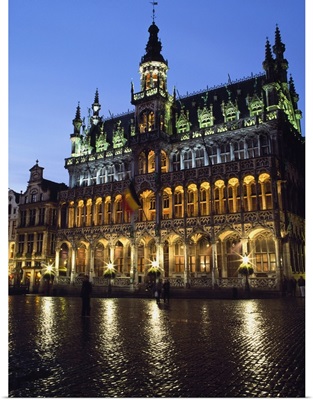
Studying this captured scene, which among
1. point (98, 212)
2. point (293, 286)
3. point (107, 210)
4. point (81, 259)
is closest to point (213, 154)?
point (107, 210)

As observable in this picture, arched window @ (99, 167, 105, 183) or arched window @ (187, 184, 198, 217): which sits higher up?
arched window @ (99, 167, 105, 183)

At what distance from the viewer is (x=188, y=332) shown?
40.3ft

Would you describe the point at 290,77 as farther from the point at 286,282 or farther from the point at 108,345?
the point at 108,345

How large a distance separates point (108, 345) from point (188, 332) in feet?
10.7

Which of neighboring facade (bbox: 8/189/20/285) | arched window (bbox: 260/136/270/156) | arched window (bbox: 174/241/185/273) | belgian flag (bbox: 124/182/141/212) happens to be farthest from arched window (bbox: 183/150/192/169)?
neighboring facade (bbox: 8/189/20/285)

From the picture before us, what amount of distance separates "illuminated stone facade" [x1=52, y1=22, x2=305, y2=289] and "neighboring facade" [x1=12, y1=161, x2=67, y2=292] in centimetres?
396

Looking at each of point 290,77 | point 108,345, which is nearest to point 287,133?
point 290,77

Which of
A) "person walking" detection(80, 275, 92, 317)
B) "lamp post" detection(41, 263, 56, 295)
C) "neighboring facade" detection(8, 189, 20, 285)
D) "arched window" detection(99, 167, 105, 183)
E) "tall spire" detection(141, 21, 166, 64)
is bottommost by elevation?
"lamp post" detection(41, 263, 56, 295)

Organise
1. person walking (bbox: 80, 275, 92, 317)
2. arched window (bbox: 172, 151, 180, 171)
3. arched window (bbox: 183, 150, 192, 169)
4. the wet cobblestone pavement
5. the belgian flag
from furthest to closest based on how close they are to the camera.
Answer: arched window (bbox: 172, 151, 180, 171) < arched window (bbox: 183, 150, 192, 169) < the belgian flag < person walking (bbox: 80, 275, 92, 317) < the wet cobblestone pavement

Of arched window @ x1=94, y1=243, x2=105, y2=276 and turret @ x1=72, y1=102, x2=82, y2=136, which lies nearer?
arched window @ x1=94, y1=243, x2=105, y2=276

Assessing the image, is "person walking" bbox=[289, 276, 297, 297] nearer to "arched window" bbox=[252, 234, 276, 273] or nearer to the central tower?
"arched window" bbox=[252, 234, 276, 273]

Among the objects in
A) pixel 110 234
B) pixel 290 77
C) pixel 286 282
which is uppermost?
pixel 290 77

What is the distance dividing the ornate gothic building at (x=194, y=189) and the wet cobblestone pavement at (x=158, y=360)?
916 inches

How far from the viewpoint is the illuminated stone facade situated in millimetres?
36125
